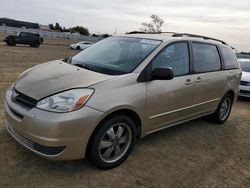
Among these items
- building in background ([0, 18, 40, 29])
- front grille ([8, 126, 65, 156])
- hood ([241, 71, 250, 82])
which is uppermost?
building in background ([0, 18, 40, 29])

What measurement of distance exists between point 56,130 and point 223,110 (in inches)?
163

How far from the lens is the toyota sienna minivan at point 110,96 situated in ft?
10.0

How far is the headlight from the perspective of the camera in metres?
3.04

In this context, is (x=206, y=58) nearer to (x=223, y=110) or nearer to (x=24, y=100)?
(x=223, y=110)

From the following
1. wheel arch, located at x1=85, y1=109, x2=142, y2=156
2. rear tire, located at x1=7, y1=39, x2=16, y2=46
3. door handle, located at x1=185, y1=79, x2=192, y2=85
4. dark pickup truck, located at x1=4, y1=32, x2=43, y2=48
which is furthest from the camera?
dark pickup truck, located at x1=4, y1=32, x2=43, y2=48

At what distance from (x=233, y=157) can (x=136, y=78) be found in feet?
6.81

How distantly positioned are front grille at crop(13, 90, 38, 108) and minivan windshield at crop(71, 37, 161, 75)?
960 millimetres

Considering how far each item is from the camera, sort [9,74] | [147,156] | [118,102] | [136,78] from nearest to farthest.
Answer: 1. [118,102]
2. [136,78]
3. [147,156]
4. [9,74]

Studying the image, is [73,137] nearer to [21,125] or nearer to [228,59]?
[21,125]

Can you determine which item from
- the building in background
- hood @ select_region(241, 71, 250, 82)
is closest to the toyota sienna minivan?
hood @ select_region(241, 71, 250, 82)

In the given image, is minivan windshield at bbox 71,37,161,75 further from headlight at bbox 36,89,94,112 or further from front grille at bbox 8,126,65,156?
front grille at bbox 8,126,65,156

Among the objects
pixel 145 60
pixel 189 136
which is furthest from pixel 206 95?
pixel 145 60

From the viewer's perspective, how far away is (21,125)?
10.4ft

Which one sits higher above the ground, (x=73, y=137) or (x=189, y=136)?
(x=73, y=137)
